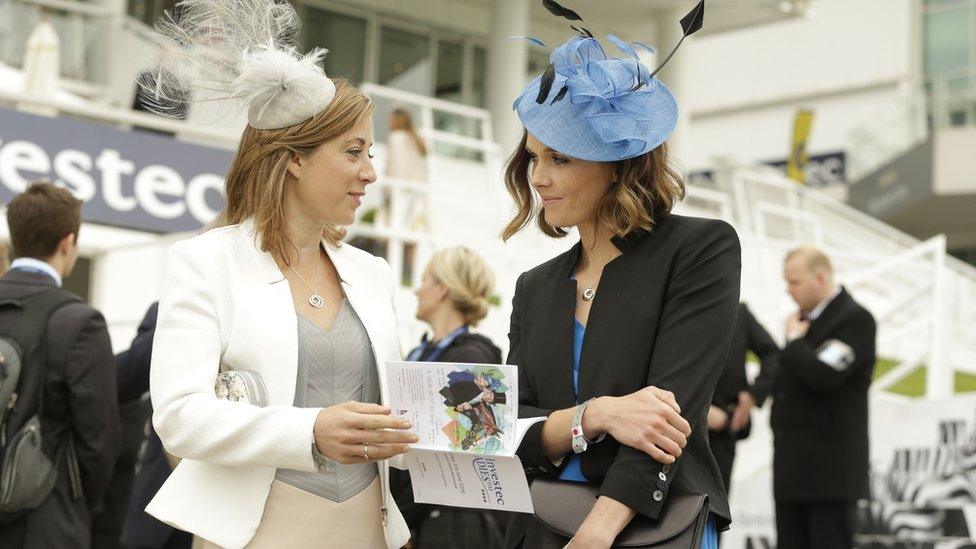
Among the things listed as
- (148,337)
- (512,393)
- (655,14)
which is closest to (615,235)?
(512,393)

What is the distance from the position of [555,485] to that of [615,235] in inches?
23.4

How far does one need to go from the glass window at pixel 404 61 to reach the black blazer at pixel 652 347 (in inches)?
689

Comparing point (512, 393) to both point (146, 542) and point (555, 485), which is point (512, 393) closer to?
point (555, 485)

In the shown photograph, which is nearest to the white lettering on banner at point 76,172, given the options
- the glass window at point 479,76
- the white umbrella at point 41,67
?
the white umbrella at point 41,67

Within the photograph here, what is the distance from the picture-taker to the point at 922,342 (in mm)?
14781

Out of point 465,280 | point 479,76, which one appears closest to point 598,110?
point 465,280

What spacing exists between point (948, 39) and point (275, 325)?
32.9 m

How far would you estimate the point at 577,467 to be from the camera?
2834 mm

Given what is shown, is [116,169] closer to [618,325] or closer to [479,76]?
[618,325]

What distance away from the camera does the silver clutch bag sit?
2758mm

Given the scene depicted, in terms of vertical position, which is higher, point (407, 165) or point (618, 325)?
point (407, 165)

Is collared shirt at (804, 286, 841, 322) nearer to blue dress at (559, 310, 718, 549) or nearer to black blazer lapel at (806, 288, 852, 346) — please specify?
black blazer lapel at (806, 288, 852, 346)

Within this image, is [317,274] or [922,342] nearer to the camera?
[317,274]

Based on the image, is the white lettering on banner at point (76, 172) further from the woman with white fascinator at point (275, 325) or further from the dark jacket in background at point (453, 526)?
the woman with white fascinator at point (275, 325)
